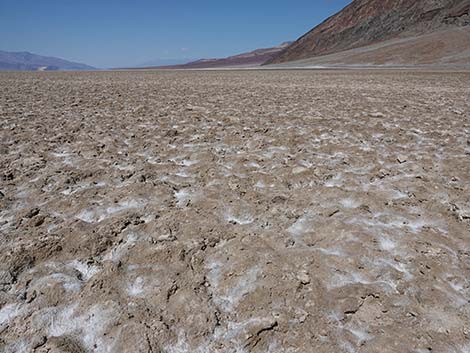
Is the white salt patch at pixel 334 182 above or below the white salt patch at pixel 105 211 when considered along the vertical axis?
below

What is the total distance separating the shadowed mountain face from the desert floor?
271ft

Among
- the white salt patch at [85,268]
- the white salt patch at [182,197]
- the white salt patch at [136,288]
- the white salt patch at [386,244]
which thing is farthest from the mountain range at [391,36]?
the white salt patch at [85,268]

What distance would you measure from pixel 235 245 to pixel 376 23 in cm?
10011

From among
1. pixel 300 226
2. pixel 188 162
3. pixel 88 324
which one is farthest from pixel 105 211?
pixel 300 226

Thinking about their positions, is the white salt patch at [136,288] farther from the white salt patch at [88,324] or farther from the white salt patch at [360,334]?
the white salt patch at [360,334]

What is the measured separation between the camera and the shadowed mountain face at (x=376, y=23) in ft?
246

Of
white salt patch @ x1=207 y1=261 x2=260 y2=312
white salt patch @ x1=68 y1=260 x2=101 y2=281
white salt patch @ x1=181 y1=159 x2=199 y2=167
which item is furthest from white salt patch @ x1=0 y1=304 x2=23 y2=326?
white salt patch @ x1=181 y1=159 x2=199 y2=167

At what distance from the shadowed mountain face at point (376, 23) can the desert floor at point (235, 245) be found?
271 ft

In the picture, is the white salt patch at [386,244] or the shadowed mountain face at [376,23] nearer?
the white salt patch at [386,244]

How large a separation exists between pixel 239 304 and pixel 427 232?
92.5 inches

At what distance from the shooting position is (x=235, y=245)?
12.1 feet

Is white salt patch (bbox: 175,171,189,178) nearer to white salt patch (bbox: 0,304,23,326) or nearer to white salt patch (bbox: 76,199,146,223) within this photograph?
white salt patch (bbox: 76,199,146,223)

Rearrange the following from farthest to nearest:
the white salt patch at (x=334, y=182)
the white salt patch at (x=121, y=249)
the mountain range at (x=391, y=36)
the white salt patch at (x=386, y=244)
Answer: the mountain range at (x=391, y=36), the white salt patch at (x=334, y=182), the white salt patch at (x=386, y=244), the white salt patch at (x=121, y=249)

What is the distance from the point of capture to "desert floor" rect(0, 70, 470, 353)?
2.62 m
